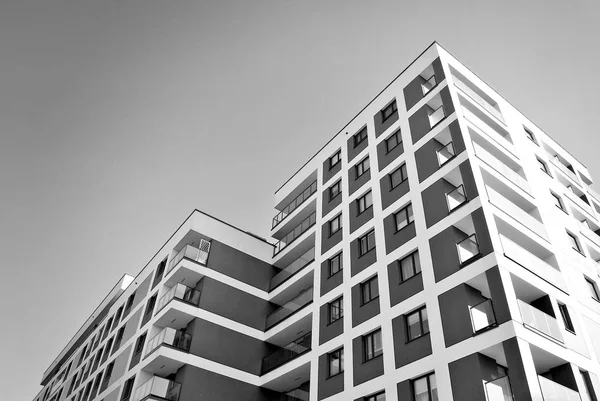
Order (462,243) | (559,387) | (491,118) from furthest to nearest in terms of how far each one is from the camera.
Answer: (491,118), (462,243), (559,387)

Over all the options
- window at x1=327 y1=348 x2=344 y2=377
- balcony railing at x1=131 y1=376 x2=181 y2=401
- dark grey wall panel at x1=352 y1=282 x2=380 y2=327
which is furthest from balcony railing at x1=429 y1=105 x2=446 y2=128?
balcony railing at x1=131 y1=376 x2=181 y2=401

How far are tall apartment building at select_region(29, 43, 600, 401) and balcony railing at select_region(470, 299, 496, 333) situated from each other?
0.31 ft

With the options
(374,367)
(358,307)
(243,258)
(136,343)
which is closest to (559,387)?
(374,367)

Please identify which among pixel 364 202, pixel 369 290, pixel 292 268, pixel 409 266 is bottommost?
pixel 369 290

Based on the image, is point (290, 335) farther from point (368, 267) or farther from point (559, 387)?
point (559, 387)

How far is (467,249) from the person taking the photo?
72.3 ft

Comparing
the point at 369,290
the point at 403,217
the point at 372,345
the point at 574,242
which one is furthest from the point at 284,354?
the point at 574,242

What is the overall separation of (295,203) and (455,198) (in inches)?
718

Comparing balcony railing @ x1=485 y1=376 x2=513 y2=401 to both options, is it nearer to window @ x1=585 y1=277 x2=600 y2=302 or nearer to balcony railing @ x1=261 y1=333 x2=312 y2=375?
window @ x1=585 y1=277 x2=600 y2=302

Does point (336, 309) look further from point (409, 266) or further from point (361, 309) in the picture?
point (409, 266)

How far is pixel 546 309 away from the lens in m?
21.5

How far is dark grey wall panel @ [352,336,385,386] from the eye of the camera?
22812 mm

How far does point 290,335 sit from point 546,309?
16.3 metres

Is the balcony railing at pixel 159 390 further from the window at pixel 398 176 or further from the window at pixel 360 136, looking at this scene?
the window at pixel 360 136
